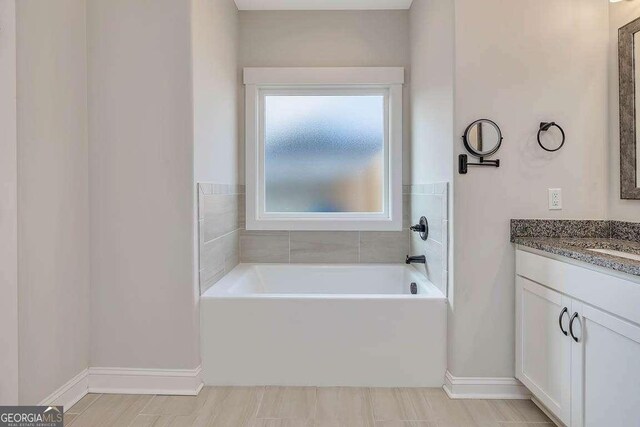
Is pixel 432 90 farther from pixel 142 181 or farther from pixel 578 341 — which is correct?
pixel 142 181

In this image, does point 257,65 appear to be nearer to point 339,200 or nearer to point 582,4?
point 339,200

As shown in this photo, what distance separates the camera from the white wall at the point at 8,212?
1.66 m

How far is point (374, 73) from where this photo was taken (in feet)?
10.5

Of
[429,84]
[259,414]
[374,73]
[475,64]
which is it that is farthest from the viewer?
[374,73]

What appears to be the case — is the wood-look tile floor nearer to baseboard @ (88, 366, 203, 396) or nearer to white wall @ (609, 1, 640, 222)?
baseboard @ (88, 366, 203, 396)

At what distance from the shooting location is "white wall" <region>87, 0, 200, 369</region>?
2246 millimetres

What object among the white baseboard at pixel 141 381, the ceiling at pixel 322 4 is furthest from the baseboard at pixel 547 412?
the ceiling at pixel 322 4

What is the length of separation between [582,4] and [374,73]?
4.57 ft

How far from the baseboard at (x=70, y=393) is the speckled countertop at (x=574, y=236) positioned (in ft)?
8.00

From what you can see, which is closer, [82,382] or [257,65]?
[82,382]

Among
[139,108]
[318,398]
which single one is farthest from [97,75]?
[318,398]

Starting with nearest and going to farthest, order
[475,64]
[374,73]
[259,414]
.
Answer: [259,414], [475,64], [374,73]

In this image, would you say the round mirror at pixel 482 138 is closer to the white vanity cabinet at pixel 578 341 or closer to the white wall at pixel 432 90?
the white wall at pixel 432 90

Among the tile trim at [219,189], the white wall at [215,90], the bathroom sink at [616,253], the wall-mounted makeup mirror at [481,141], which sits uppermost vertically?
the white wall at [215,90]
